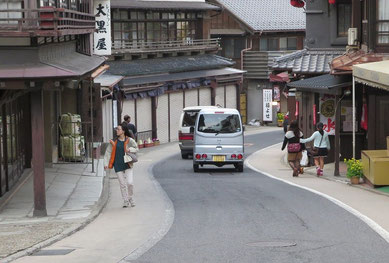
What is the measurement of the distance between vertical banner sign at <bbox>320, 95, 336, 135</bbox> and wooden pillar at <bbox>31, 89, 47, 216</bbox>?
15485mm

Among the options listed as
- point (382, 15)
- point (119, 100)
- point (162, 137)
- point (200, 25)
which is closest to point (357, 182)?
point (382, 15)

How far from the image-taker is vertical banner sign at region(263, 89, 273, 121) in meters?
61.9

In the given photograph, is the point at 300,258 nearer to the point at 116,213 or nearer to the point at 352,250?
the point at 352,250

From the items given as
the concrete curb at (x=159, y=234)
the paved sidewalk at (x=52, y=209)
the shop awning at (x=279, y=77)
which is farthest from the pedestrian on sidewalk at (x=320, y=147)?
the shop awning at (x=279, y=77)

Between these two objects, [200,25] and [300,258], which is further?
[200,25]

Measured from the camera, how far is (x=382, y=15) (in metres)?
26.5

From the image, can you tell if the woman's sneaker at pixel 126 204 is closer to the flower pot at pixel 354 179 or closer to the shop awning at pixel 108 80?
the flower pot at pixel 354 179

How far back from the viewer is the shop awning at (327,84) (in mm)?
27781

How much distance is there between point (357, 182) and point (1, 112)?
987 centimetres

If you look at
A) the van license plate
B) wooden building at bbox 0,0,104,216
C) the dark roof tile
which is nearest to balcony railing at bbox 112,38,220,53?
the dark roof tile

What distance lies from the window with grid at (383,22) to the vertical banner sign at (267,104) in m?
35.3

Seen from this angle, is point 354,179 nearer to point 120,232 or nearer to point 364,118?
point 364,118

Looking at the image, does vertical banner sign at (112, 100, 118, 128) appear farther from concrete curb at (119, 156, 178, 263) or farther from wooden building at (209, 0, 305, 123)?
wooden building at (209, 0, 305, 123)

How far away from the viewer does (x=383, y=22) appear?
26.3 meters
